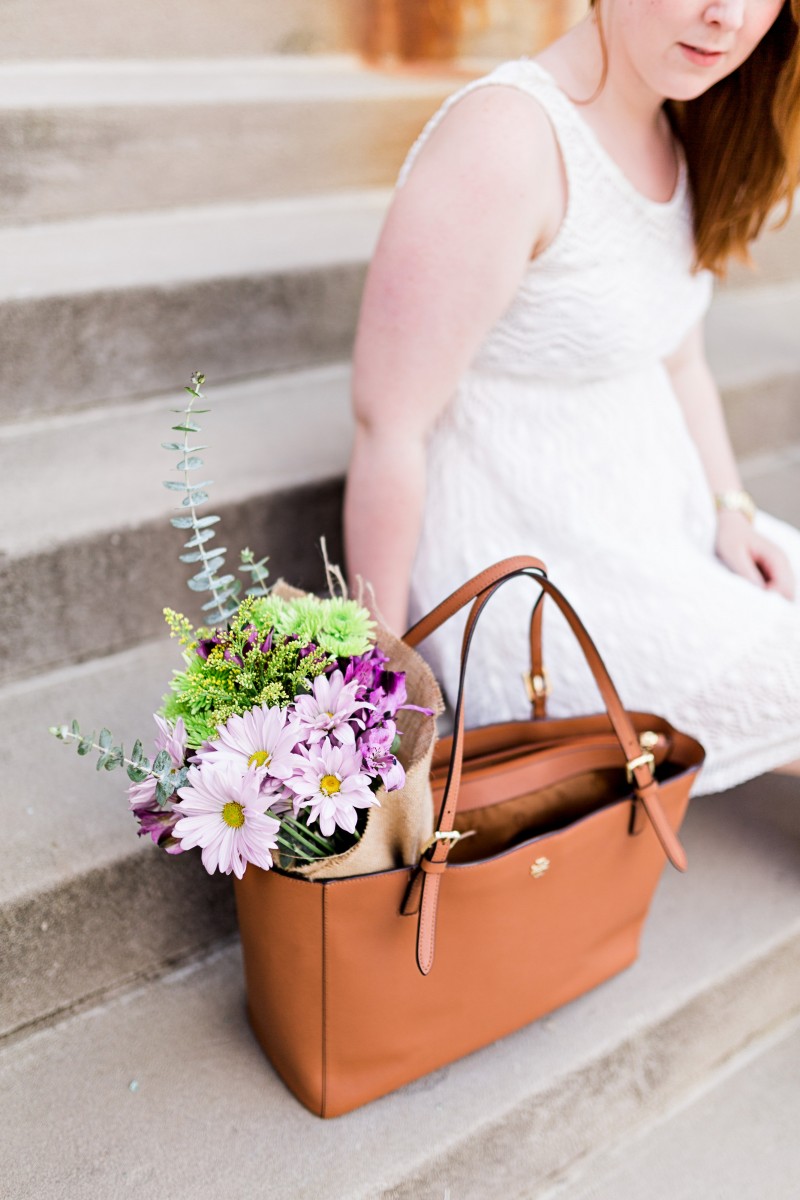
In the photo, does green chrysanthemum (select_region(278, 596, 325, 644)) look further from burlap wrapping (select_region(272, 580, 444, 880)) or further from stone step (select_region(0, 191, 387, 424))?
stone step (select_region(0, 191, 387, 424))

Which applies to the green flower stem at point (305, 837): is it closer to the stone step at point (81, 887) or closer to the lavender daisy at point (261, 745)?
the lavender daisy at point (261, 745)

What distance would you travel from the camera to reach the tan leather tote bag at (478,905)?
105 cm

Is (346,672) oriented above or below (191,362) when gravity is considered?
above

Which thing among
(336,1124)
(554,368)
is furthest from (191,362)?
(336,1124)

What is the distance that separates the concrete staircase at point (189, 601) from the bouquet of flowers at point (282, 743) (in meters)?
0.36

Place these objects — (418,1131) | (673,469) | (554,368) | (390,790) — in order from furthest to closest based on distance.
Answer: (673,469) → (554,368) → (418,1131) → (390,790)

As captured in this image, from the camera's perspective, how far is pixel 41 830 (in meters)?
1.29

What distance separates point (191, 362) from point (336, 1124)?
133 cm

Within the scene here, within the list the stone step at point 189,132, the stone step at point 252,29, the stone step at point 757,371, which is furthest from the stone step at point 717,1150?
the stone step at point 252,29

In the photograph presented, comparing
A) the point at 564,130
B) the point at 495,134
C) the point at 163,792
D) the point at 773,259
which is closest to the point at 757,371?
the point at 773,259

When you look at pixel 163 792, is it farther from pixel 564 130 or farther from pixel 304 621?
pixel 564 130

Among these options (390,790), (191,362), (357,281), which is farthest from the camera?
(357,281)

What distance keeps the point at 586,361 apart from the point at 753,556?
0.45 m

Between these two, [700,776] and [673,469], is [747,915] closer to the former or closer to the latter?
[700,776]
